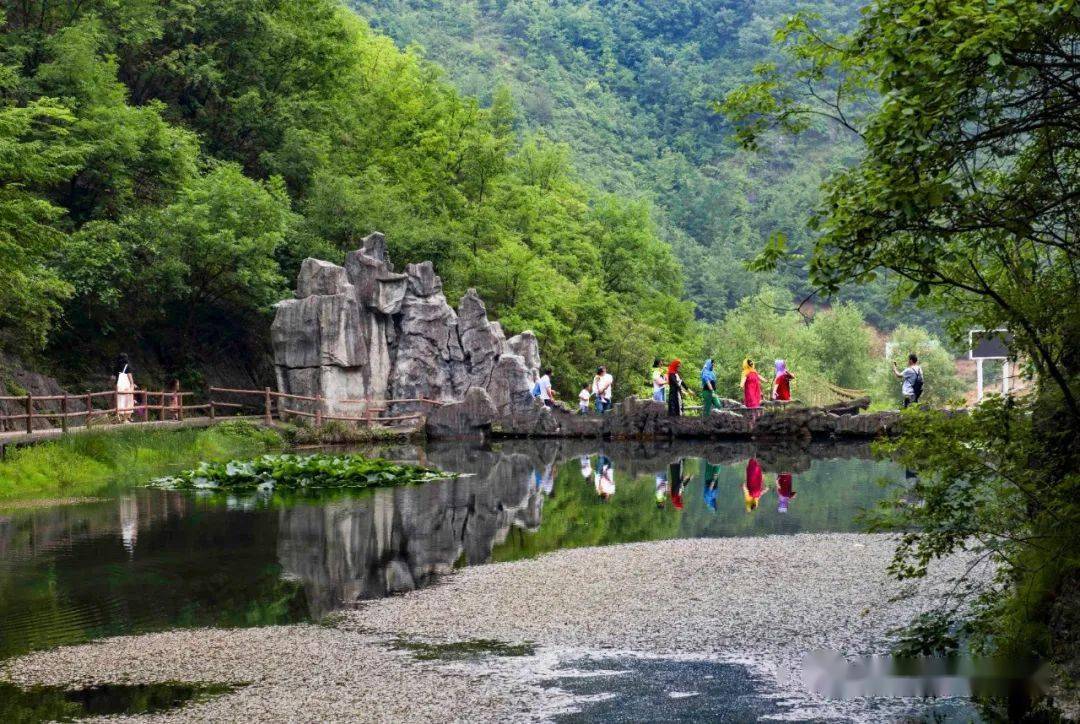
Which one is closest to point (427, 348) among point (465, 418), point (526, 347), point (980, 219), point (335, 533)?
point (465, 418)

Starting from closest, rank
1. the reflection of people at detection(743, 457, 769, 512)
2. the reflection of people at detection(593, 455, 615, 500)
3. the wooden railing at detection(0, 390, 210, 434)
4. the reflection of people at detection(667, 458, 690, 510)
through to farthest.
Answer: the reflection of people at detection(743, 457, 769, 512), the reflection of people at detection(667, 458, 690, 510), the reflection of people at detection(593, 455, 615, 500), the wooden railing at detection(0, 390, 210, 434)

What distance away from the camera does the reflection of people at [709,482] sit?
2041cm

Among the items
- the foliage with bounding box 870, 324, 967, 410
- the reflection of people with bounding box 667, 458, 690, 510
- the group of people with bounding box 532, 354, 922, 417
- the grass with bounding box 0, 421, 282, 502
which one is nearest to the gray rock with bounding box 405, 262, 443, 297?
the group of people with bounding box 532, 354, 922, 417

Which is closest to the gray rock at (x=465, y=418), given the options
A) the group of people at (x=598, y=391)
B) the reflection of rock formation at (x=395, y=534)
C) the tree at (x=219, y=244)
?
the group of people at (x=598, y=391)

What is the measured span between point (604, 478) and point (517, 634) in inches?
586

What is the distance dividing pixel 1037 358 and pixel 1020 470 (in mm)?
911

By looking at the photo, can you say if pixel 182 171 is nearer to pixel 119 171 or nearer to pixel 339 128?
pixel 119 171

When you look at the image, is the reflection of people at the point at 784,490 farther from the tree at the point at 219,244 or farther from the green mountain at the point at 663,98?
the green mountain at the point at 663,98

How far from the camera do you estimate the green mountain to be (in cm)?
11494

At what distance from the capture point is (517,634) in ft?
33.7

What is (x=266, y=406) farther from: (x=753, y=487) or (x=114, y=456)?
(x=753, y=487)

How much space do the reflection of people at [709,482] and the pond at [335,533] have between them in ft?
0.21

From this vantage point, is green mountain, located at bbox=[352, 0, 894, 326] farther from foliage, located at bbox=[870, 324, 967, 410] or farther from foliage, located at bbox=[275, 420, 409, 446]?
foliage, located at bbox=[275, 420, 409, 446]

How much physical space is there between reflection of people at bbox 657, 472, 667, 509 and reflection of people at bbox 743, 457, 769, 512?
4.50 feet
